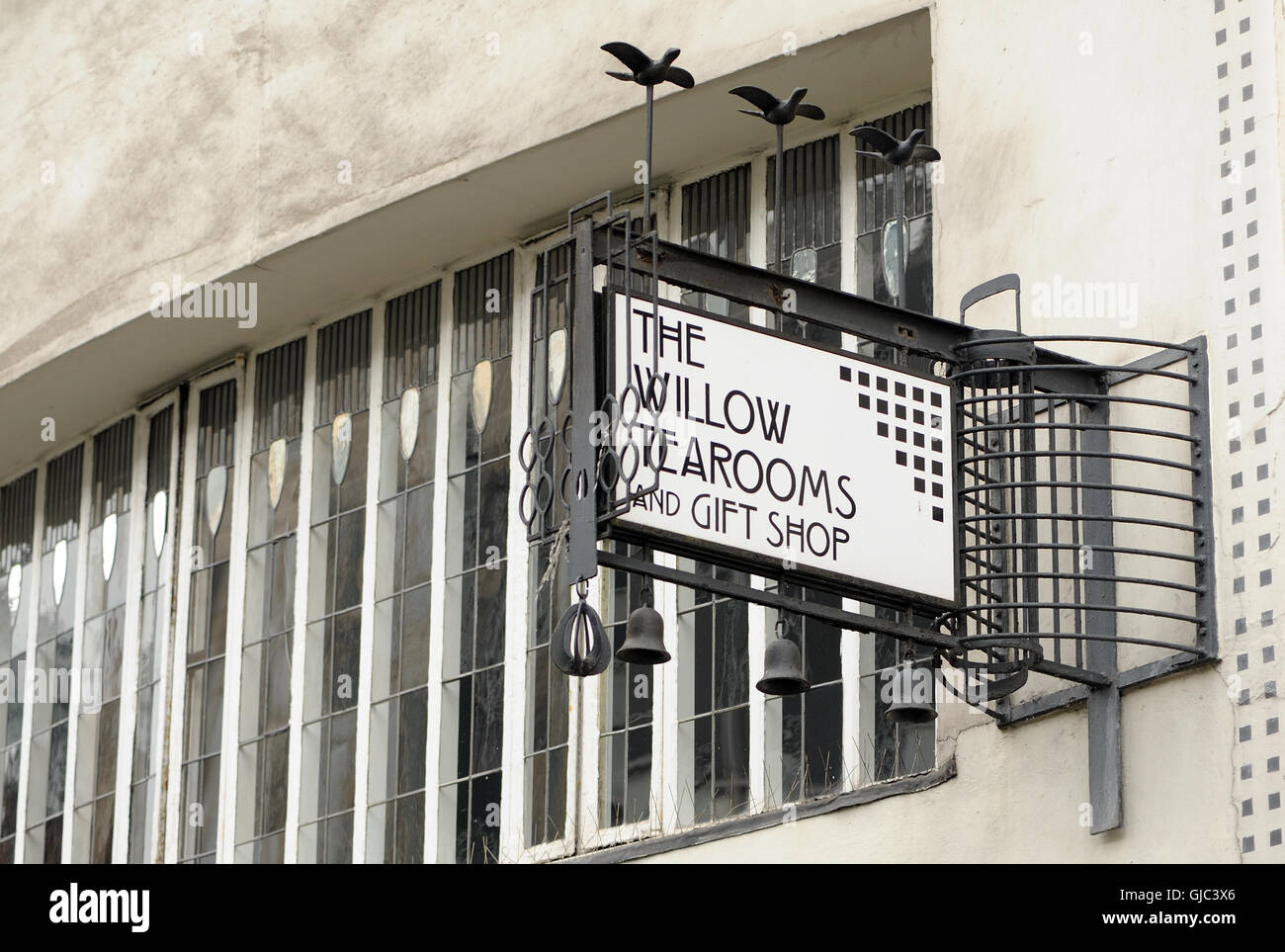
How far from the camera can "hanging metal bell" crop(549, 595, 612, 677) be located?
817 centimetres

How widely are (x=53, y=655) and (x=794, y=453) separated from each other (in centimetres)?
776

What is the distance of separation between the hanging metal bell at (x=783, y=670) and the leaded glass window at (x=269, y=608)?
16.2ft

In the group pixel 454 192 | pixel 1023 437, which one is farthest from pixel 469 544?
pixel 1023 437

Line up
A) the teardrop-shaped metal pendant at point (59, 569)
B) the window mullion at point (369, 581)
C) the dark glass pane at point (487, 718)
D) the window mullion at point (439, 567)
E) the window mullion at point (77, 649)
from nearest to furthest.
A: the dark glass pane at point (487, 718) → the window mullion at point (439, 567) → the window mullion at point (369, 581) → the window mullion at point (77, 649) → the teardrop-shaped metal pendant at point (59, 569)

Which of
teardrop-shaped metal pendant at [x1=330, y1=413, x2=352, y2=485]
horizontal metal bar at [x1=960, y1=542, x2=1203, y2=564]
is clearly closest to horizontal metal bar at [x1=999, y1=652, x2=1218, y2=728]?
horizontal metal bar at [x1=960, y1=542, x2=1203, y2=564]

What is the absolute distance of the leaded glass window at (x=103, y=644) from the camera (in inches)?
571

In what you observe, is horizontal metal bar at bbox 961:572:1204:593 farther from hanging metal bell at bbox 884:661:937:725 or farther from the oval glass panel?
the oval glass panel

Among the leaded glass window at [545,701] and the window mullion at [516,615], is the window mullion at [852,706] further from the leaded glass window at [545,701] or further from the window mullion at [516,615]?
the window mullion at [516,615]

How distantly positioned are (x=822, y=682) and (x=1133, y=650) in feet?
6.84

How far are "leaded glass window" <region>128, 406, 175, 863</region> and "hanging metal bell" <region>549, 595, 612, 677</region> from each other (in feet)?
20.7

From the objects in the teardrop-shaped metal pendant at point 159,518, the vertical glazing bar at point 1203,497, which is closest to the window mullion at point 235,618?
the teardrop-shaped metal pendant at point 159,518

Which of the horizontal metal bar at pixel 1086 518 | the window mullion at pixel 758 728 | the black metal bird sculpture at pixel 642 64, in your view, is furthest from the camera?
the window mullion at pixel 758 728

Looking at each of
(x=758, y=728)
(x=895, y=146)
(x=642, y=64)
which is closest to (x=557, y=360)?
(x=758, y=728)

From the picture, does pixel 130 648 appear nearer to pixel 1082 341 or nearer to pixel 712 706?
pixel 712 706
